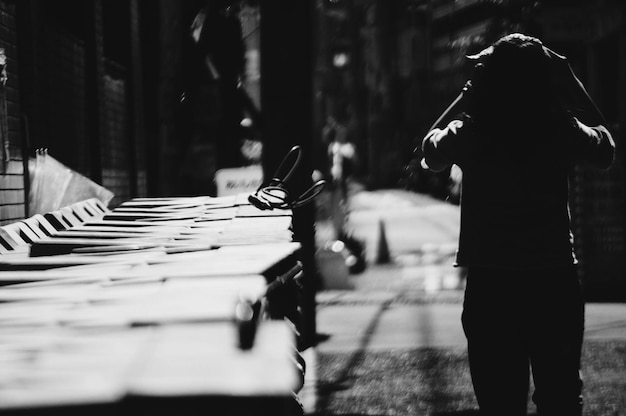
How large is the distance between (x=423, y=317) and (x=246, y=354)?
24.6ft

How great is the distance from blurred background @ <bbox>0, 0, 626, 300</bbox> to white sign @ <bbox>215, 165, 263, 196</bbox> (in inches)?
14.8

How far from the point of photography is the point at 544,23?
34.5ft

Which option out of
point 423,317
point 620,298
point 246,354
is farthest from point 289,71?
point 246,354

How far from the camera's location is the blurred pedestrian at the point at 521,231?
3488mm

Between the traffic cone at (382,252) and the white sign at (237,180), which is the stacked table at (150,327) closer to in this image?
the white sign at (237,180)

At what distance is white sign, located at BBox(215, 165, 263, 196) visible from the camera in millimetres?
10438

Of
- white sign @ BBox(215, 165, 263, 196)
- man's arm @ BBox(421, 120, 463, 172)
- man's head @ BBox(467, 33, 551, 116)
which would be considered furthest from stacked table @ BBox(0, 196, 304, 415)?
white sign @ BBox(215, 165, 263, 196)

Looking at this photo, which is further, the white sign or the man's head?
the white sign

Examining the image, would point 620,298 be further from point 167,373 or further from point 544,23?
point 167,373

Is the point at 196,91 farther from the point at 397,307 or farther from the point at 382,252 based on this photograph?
the point at 382,252

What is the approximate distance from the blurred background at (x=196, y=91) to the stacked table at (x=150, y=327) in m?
3.19

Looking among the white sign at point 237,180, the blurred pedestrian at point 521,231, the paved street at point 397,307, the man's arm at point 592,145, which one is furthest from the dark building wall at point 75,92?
the man's arm at point 592,145

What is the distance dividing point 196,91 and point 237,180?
1734 millimetres

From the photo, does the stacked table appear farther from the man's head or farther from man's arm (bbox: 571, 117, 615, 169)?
man's arm (bbox: 571, 117, 615, 169)
